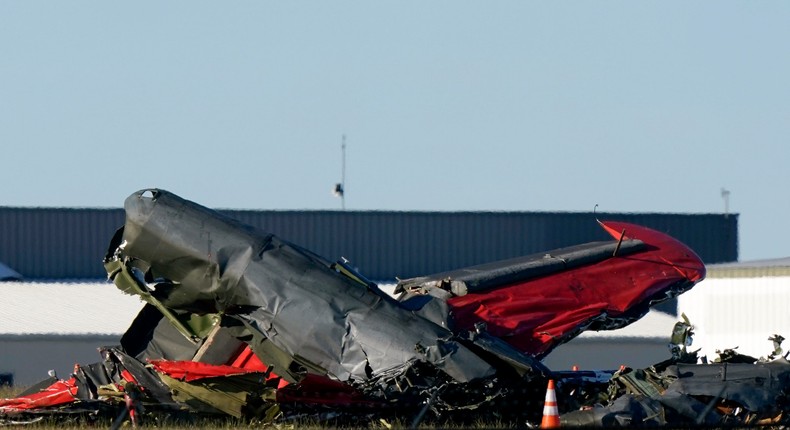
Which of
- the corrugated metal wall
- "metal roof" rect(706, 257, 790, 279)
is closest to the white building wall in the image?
"metal roof" rect(706, 257, 790, 279)

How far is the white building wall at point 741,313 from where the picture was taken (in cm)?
3612

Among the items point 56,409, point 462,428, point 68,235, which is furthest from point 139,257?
point 68,235

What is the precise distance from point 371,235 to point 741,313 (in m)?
15.6

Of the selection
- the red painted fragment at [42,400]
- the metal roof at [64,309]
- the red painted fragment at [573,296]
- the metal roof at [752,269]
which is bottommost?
the metal roof at [64,309]

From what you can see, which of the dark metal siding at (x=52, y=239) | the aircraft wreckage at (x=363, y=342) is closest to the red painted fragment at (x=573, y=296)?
the aircraft wreckage at (x=363, y=342)

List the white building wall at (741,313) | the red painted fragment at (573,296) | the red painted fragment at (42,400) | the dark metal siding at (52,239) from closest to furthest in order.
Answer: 1. the red painted fragment at (42,400)
2. the red painted fragment at (573,296)
3. the white building wall at (741,313)
4. the dark metal siding at (52,239)

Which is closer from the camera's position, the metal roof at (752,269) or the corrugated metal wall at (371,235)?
the metal roof at (752,269)

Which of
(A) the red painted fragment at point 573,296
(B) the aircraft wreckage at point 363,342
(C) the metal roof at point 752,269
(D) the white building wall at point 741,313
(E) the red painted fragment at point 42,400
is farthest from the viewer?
(C) the metal roof at point 752,269

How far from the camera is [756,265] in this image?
37906 mm

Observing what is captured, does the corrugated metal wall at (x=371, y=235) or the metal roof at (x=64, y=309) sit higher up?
the corrugated metal wall at (x=371, y=235)

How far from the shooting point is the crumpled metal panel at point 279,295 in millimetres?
17031

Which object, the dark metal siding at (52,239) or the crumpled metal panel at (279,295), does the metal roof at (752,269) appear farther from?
the crumpled metal panel at (279,295)

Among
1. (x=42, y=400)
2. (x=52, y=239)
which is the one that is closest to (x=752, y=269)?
(x=52, y=239)

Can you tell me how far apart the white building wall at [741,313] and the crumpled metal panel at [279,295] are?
2026 cm
